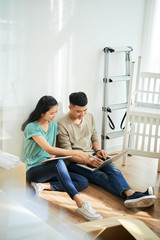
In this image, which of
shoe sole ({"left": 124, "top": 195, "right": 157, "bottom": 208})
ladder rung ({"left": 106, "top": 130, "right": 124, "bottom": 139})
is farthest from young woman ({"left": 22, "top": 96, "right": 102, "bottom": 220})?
ladder rung ({"left": 106, "top": 130, "right": 124, "bottom": 139})

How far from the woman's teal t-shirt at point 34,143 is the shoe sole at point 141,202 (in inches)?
19.8

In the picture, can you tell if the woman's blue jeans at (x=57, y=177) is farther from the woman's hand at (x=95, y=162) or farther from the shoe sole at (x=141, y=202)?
the shoe sole at (x=141, y=202)

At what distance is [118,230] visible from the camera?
88 centimetres

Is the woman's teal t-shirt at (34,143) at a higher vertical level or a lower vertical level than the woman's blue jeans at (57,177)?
higher

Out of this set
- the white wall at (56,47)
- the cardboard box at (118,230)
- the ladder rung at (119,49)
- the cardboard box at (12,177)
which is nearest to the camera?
the cardboard box at (118,230)

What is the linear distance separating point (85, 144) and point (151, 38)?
98cm

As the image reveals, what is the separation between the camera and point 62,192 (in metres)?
1.64

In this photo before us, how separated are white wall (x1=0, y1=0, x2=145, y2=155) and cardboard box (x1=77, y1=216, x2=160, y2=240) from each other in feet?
1.65

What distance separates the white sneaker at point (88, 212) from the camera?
54.7 inches

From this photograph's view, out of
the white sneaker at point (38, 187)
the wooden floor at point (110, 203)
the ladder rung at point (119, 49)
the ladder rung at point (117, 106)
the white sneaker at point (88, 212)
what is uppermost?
the ladder rung at point (119, 49)

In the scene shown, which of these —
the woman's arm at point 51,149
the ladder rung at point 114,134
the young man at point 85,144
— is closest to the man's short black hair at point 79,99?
the young man at point 85,144

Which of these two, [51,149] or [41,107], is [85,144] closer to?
[51,149]

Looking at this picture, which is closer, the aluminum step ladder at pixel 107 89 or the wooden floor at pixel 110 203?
the wooden floor at pixel 110 203

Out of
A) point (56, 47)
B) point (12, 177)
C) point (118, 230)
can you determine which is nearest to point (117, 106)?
point (56, 47)
